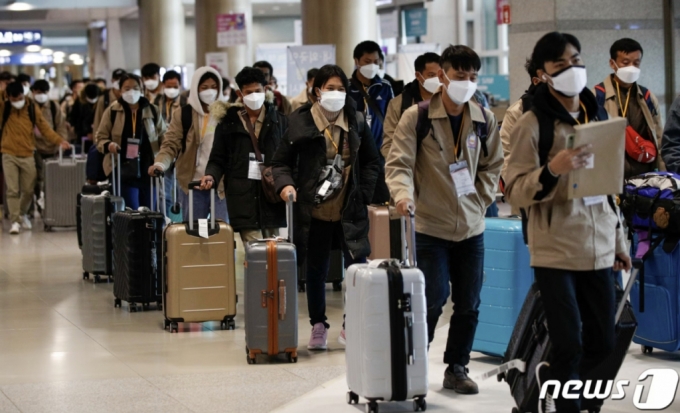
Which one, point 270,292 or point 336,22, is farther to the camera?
point 336,22

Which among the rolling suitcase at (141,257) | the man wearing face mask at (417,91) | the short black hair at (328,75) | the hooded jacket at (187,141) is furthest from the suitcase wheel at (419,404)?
the hooded jacket at (187,141)

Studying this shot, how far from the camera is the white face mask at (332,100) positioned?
6.73m

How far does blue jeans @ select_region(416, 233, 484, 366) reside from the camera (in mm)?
5711

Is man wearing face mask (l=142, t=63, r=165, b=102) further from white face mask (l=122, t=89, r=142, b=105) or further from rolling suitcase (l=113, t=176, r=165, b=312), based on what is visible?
rolling suitcase (l=113, t=176, r=165, b=312)

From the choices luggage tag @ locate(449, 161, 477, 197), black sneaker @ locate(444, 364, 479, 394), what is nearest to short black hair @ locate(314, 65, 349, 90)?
luggage tag @ locate(449, 161, 477, 197)

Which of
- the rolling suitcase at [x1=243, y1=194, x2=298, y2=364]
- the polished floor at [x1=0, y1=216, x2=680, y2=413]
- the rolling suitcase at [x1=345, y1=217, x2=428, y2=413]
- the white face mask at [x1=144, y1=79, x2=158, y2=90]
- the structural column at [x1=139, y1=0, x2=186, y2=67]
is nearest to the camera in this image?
the rolling suitcase at [x1=345, y1=217, x2=428, y2=413]

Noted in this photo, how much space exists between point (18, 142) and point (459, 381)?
10531mm

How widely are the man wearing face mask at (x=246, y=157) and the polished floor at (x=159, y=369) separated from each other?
80 centimetres

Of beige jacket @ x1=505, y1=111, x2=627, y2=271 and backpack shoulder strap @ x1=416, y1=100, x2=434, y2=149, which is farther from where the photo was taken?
backpack shoulder strap @ x1=416, y1=100, x2=434, y2=149

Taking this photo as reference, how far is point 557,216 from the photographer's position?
4.56 meters

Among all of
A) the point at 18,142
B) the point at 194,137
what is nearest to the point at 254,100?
the point at 194,137

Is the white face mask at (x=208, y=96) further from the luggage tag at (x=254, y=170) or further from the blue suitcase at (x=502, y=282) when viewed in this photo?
the blue suitcase at (x=502, y=282)

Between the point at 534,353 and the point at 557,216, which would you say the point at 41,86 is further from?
the point at 557,216

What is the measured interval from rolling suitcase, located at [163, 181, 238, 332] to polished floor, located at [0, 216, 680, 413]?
0.17 m
